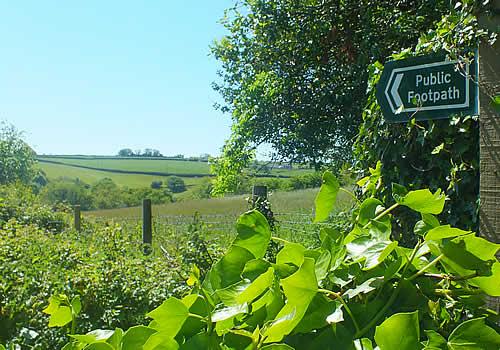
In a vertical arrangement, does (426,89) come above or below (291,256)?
above

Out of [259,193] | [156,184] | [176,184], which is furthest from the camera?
[156,184]

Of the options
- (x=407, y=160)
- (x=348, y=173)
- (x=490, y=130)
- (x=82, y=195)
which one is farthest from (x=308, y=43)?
(x=82, y=195)

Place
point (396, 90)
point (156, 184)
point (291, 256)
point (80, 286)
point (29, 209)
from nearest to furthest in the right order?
point (291, 256), point (396, 90), point (80, 286), point (29, 209), point (156, 184)

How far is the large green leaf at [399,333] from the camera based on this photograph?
19.2 inches

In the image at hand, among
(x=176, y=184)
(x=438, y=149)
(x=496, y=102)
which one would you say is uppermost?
(x=496, y=102)

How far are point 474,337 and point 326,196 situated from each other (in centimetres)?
28

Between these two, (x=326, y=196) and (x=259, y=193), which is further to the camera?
(x=259, y=193)

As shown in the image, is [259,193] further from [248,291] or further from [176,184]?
[176,184]

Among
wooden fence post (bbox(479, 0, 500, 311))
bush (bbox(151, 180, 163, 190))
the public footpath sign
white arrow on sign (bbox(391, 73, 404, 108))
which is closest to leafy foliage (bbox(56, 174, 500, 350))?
wooden fence post (bbox(479, 0, 500, 311))

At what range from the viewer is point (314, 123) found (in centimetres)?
671

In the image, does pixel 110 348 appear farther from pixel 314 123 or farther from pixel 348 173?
pixel 314 123

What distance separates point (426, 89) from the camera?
2.23 meters

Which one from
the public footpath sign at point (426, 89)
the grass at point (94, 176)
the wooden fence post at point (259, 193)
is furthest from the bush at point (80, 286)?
the grass at point (94, 176)

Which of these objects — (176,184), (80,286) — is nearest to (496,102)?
(80,286)
